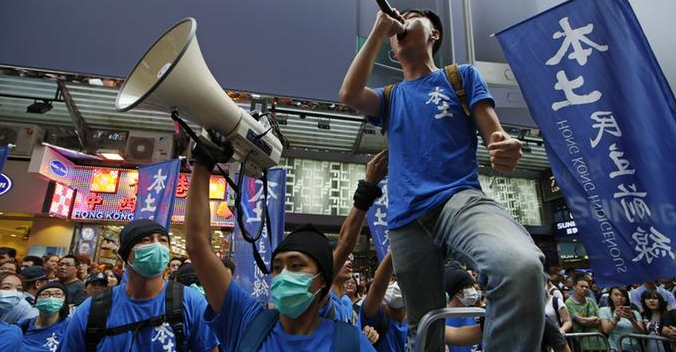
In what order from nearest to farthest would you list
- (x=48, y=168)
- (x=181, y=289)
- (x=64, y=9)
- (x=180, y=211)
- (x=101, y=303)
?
(x=101, y=303)
(x=181, y=289)
(x=64, y=9)
(x=48, y=168)
(x=180, y=211)

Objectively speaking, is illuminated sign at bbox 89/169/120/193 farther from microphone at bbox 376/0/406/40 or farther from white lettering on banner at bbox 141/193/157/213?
microphone at bbox 376/0/406/40

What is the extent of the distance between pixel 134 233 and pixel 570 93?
3.00m

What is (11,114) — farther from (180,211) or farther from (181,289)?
(181,289)

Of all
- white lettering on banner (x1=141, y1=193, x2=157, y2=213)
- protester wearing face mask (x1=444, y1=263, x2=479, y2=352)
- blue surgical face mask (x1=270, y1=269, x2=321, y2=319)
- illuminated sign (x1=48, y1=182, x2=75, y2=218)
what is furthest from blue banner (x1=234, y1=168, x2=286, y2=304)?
illuminated sign (x1=48, y1=182, x2=75, y2=218)

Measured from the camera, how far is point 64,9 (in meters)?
4.23

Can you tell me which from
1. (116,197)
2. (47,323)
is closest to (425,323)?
(47,323)

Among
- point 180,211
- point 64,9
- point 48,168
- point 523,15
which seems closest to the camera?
point 64,9

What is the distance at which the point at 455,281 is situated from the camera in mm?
3096

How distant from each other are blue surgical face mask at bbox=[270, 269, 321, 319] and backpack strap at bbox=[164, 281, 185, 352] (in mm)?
1060

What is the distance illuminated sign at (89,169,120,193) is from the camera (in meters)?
9.63

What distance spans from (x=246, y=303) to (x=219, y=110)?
744 millimetres

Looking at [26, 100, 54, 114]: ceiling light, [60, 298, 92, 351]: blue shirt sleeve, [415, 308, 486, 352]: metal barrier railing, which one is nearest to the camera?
[415, 308, 486, 352]: metal barrier railing

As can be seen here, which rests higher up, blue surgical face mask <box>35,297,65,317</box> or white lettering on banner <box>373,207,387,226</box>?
white lettering on banner <box>373,207,387,226</box>

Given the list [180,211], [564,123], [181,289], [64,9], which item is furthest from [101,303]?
[180,211]
